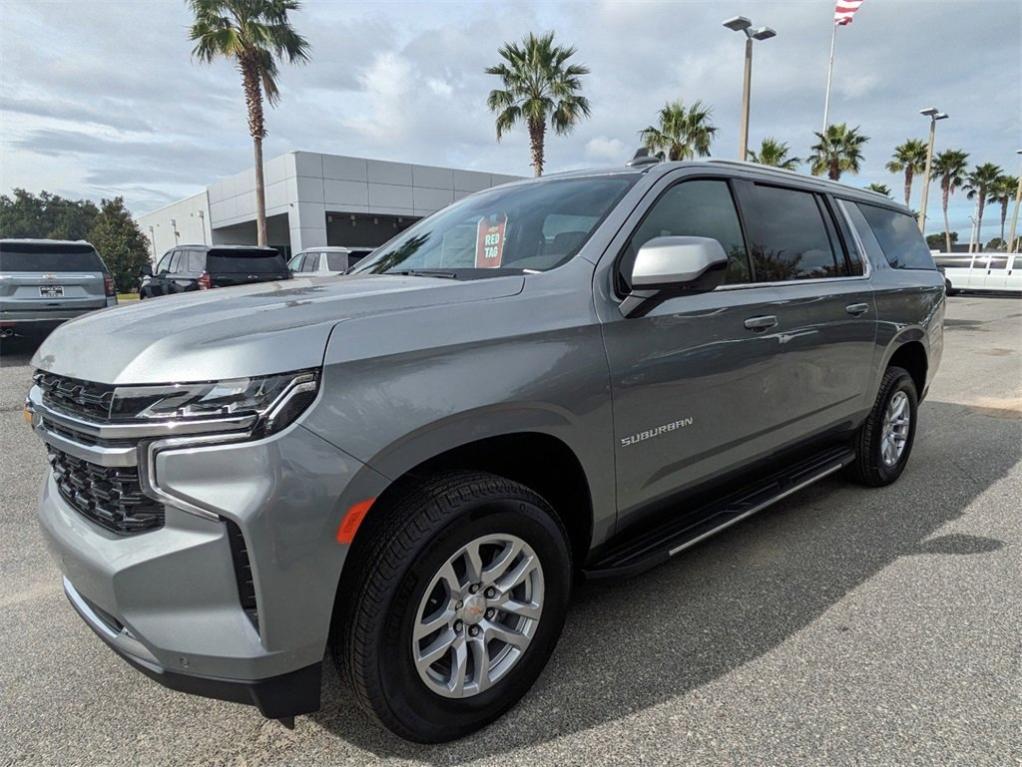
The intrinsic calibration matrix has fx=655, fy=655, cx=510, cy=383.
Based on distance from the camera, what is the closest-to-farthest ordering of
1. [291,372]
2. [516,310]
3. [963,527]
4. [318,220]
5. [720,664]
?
[291,372] → [516,310] → [720,664] → [963,527] → [318,220]

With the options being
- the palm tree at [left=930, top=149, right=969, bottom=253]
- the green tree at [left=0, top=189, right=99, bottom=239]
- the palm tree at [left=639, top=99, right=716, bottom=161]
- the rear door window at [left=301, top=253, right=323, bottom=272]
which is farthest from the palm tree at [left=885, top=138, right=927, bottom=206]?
the green tree at [left=0, top=189, right=99, bottom=239]

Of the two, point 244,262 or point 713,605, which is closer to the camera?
point 713,605

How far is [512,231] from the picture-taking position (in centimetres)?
284

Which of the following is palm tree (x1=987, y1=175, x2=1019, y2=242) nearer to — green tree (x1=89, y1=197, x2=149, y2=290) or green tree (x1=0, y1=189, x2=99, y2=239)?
green tree (x1=89, y1=197, x2=149, y2=290)

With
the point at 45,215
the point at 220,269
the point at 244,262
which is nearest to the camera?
the point at 220,269

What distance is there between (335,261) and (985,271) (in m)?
25.4

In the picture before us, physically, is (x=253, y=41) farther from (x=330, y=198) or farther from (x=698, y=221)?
(x=698, y=221)

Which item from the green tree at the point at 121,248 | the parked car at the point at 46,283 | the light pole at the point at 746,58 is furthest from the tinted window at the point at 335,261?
the green tree at the point at 121,248

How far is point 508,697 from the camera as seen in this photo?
2152 mm

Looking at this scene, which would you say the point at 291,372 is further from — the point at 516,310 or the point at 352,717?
the point at 352,717

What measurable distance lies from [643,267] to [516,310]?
1.62 feet

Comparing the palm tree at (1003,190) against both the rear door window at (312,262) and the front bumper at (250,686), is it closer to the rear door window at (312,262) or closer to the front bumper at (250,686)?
the rear door window at (312,262)

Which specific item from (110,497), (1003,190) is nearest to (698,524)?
(110,497)

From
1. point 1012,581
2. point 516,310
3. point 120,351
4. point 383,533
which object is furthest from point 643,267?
point 1012,581
